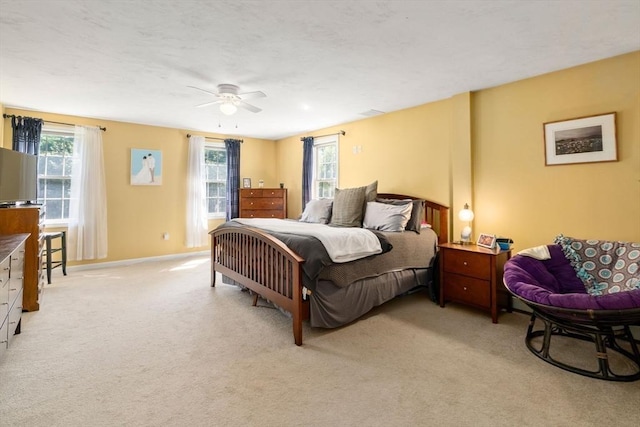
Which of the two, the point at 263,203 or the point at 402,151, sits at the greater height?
the point at 402,151

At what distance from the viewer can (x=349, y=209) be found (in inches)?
156

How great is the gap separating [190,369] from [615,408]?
8.46ft

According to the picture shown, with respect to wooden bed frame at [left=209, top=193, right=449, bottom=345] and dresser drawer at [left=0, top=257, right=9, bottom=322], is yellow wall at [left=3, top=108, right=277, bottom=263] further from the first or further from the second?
dresser drawer at [left=0, top=257, right=9, bottom=322]

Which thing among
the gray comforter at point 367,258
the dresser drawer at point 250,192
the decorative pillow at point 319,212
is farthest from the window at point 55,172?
the decorative pillow at point 319,212

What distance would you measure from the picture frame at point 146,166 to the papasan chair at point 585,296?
5484mm

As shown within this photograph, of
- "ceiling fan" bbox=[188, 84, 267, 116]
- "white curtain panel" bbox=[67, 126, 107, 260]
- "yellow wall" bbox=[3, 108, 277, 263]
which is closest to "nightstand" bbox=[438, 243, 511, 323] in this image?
"ceiling fan" bbox=[188, 84, 267, 116]

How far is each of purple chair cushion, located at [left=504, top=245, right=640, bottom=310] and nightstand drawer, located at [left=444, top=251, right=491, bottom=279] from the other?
324 mm

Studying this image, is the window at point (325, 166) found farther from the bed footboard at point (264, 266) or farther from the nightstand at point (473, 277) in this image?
the nightstand at point (473, 277)

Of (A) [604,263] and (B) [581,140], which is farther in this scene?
(B) [581,140]

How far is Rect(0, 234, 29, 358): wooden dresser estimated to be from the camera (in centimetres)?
201

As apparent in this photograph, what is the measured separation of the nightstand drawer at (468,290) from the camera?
117 inches

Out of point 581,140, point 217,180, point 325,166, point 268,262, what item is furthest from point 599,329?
point 217,180

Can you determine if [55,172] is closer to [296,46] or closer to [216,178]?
[216,178]

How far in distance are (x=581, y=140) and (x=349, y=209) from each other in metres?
2.41
